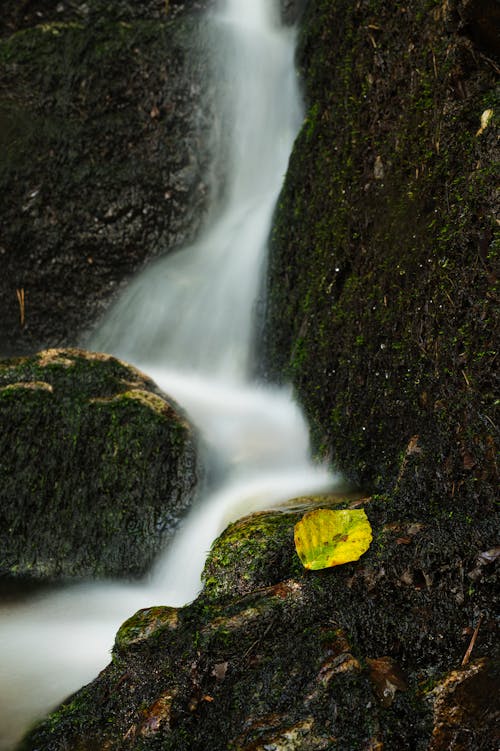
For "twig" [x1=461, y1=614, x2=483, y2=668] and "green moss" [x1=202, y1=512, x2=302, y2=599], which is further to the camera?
"green moss" [x1=202, y1=512, x2=302, y2=599]

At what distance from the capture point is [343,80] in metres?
5.26

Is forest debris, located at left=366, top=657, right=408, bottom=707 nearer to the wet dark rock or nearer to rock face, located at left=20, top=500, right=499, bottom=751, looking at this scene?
rock face, located at left=20, top=500, right=499, bottom=751

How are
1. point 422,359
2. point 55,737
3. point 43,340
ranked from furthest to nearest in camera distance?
1. point 43,340
2. point 422,359
3. point 55,737

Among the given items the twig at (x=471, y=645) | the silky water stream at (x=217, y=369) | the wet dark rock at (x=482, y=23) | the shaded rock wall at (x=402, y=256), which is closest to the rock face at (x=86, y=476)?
the silky water stream at (x=217, y=369)

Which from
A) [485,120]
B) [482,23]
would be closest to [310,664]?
[485,120]

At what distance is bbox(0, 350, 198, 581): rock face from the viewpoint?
4.37 meters

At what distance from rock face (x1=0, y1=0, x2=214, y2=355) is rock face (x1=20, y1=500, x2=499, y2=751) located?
6344 millimetres

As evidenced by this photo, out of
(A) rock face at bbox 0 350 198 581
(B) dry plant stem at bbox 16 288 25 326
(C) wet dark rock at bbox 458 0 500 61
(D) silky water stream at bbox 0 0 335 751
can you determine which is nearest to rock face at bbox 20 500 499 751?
(D) silky water stream at bbox 0 0 335 751

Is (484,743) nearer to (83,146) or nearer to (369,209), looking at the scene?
(369,209)

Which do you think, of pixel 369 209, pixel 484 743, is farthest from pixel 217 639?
pixel 369 209

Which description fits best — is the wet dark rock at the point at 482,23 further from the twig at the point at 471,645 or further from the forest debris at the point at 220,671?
the forest debris at the point at 220,671

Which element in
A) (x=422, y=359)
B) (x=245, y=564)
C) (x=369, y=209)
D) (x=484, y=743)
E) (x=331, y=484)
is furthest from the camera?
(x=369, y=209)

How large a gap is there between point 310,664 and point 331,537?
22.5 inches

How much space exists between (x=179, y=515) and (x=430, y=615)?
7.70 feet
